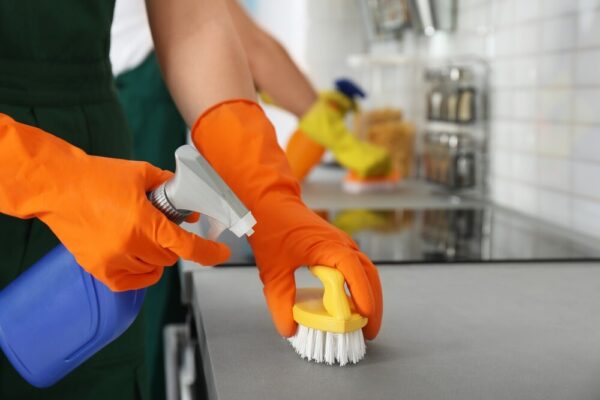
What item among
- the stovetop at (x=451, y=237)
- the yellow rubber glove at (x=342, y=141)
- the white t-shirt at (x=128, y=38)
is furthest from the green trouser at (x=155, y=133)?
the stovetop at (x=451, y=237)

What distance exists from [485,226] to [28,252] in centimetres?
90

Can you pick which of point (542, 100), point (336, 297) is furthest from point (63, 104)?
point (542, 100)

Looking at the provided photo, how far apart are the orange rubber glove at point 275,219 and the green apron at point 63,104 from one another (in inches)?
5.3

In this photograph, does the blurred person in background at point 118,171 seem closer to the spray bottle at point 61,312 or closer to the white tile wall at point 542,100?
the spray bottle at point 61,312

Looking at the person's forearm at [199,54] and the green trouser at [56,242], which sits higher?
the person's forearm at [199,54]

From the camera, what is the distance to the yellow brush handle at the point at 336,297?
69 cm

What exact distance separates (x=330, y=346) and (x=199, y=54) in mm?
409

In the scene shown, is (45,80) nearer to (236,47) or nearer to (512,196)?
(236,47)

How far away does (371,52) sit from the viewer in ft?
9.40

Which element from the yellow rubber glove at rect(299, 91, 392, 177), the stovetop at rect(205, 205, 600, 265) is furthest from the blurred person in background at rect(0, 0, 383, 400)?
the yellow rubber glove at rect(299, 91, 392, 177)

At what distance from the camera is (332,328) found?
2.25 feet

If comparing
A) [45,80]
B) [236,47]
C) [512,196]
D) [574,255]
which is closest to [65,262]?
[45,80]

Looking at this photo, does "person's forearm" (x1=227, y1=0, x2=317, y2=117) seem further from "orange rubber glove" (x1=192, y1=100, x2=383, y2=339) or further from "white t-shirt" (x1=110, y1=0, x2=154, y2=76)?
"orange rubber glove" (x1=192, y1=100, x2=383, y2=339)

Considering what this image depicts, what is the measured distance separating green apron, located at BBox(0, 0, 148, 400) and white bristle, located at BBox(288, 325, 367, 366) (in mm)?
270
